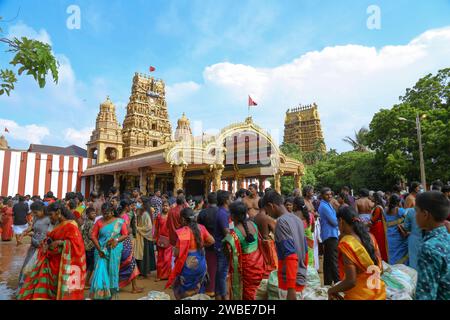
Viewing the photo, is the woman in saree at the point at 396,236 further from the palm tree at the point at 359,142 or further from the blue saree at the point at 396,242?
the palm tree at the point at 359,142

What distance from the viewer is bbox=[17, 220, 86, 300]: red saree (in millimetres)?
3449

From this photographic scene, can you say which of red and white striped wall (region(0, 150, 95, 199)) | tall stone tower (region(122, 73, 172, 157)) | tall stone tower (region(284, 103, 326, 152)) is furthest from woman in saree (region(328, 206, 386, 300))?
tall stone tower (region(284, 103, 326, 152))

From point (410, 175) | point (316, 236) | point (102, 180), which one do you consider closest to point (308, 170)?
point (410, 175)

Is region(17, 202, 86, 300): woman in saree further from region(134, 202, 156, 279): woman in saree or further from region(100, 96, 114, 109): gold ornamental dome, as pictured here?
region(100, 96, 114, 109): gold ornamental dome

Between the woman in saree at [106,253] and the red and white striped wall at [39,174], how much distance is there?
20016 mm

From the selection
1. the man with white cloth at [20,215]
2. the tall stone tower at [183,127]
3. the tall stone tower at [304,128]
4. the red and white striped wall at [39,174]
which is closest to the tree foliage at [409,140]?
the tall stone tower at [183,127]

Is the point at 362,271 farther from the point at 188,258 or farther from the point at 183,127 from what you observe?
the point at 183,127

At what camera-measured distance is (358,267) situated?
86.9 inches

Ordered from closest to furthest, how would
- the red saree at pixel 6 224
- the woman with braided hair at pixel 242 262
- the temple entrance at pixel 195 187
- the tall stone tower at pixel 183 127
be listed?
1. the woman with braided hair at pixel 242 262
2. the red saree at pixel 6 224
3. the temple entrance at pixel 195 187
4. the tall stone tower at pixel 183 127

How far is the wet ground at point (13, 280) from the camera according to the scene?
4695mm

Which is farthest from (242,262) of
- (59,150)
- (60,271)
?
(59,150)

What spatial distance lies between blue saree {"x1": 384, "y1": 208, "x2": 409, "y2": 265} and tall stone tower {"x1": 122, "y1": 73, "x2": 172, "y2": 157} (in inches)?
1149

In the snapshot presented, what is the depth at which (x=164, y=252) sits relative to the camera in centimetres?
570
